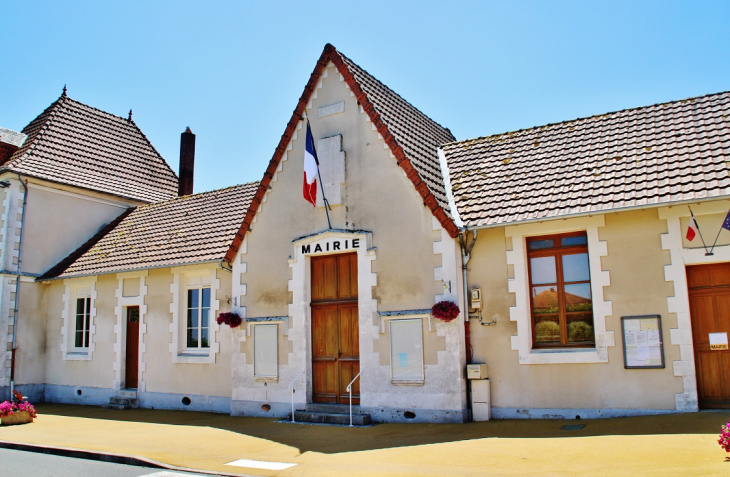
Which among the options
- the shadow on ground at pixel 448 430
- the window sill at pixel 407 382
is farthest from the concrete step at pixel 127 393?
the window sill at pixel 407 382

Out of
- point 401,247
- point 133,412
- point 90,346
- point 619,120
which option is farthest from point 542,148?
point 90,346

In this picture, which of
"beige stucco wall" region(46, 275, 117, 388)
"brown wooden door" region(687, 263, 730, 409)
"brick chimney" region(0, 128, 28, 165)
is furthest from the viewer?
"brick chimney" region(0, 128, 28, 165)

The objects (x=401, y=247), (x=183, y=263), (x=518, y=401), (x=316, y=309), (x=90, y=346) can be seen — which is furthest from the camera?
(x=90, y=346)

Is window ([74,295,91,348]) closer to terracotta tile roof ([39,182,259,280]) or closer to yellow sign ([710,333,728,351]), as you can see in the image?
terracotta tile roof ([39,182,259,280])

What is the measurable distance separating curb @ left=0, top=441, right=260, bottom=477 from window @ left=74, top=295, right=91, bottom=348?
A: 6.95 meters

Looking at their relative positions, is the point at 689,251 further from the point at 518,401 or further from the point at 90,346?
the point at 90,346

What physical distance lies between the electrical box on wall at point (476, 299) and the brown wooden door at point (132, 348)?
959 cm

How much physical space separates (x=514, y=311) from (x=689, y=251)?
2.76m

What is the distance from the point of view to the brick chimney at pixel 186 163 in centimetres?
2202

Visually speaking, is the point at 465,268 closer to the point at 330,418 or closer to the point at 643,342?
the point at 643,342

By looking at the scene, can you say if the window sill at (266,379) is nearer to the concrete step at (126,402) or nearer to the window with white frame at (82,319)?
the concrete step at (126,402)

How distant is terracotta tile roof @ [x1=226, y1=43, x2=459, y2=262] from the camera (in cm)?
1089

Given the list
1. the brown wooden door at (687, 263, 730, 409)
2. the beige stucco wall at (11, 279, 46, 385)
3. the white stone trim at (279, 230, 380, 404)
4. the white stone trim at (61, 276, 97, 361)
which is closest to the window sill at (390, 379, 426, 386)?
the white stone trim at (279, 230, 380, 404)

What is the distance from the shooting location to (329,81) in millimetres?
12484
